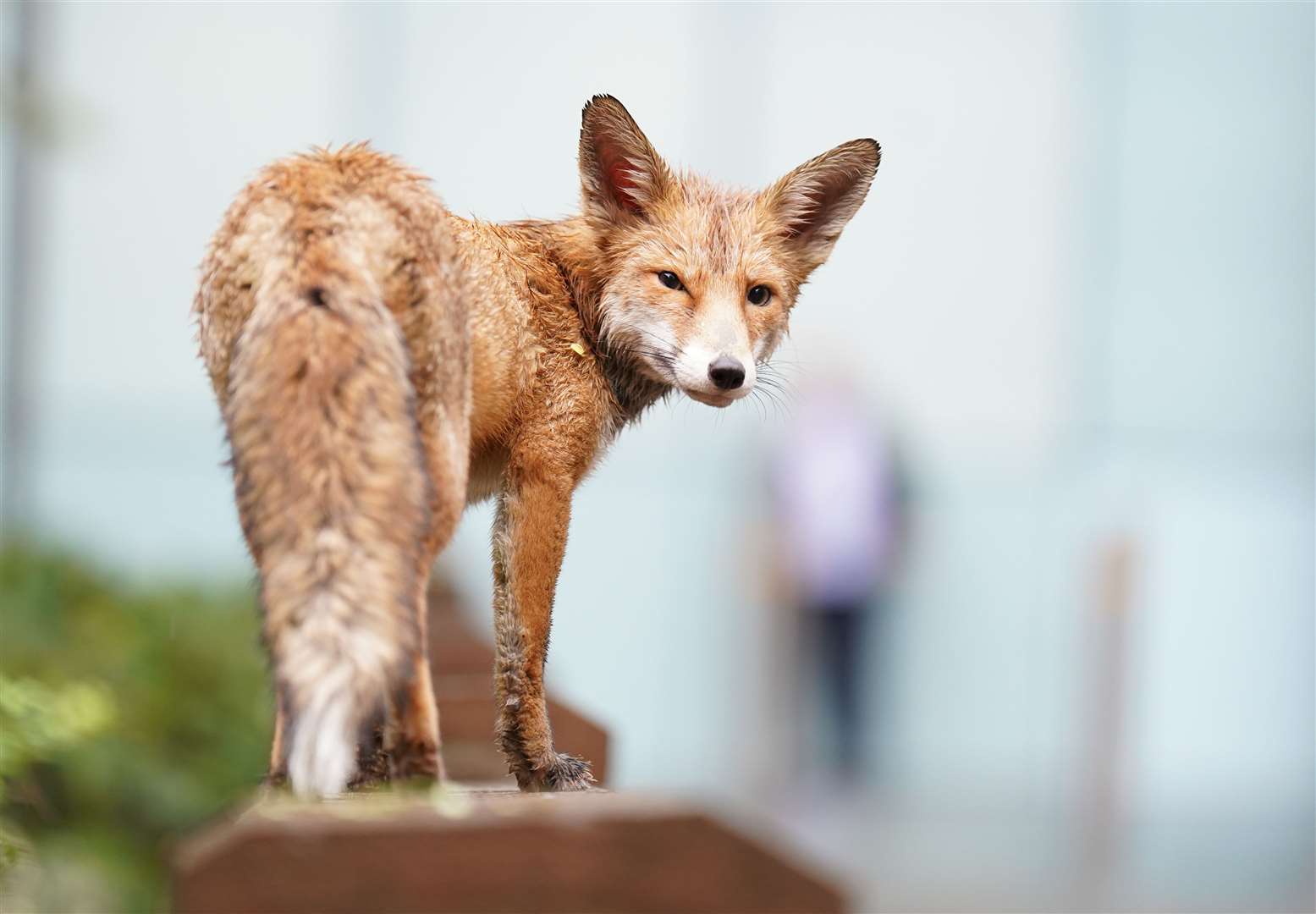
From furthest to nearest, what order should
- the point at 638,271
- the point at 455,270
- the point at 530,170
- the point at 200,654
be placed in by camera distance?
the point at 200,654, the point at 530,170, the point at 638,271, the point at 455,270

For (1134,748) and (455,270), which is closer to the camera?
(455,270)

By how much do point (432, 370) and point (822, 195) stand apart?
971mm

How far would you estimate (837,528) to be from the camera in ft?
45.6

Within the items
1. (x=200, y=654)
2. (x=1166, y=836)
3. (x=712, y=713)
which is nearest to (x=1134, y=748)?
(x=1166, y=836)

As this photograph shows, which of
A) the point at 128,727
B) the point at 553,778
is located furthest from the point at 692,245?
the point at 128,727

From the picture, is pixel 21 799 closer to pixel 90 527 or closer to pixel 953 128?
pixel 90 527

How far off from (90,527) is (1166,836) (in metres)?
12.9

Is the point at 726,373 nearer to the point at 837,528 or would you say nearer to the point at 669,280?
the point at 669,280

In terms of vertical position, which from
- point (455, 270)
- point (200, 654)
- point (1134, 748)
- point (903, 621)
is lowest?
point (1134, 748)

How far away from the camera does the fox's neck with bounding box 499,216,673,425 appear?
10.2 ft

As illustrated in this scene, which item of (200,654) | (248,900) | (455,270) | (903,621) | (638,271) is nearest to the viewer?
(248,900)

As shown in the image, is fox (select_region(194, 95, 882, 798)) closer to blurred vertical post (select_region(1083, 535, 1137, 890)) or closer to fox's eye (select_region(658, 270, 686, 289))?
fox's eye (select_region(658, 270, 686, 289))

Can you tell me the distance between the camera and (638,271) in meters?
3.00

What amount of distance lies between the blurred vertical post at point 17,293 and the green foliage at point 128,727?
505cm
